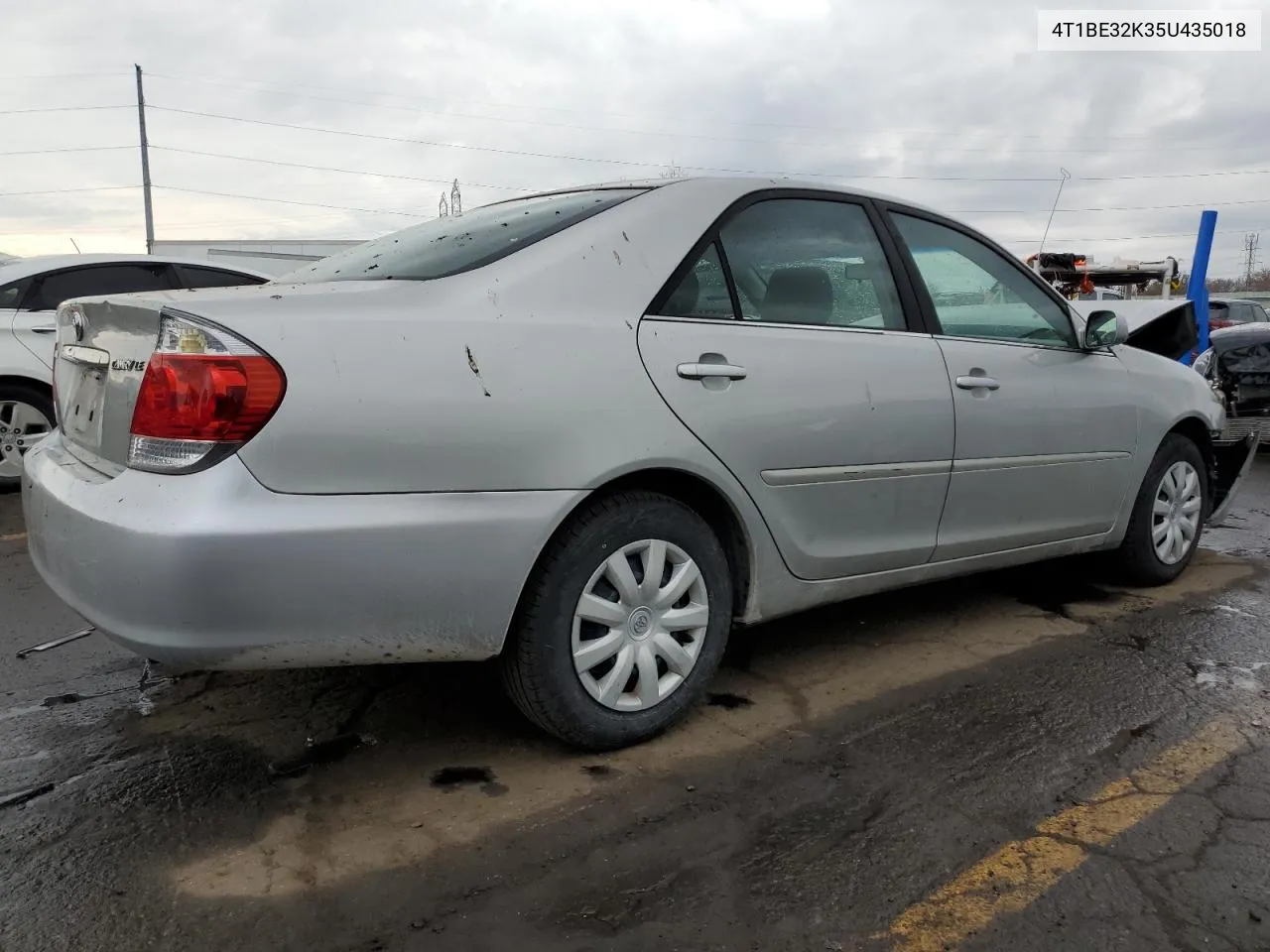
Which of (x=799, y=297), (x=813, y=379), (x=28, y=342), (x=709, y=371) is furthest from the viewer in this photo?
(x=28, y=342)

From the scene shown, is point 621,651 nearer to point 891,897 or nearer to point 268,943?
point 891,897

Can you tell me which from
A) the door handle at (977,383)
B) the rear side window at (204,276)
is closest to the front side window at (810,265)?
the door handle at (977,383)

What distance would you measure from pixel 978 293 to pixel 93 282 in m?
5.81

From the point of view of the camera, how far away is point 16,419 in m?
6.33

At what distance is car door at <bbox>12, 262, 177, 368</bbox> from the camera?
249 inches

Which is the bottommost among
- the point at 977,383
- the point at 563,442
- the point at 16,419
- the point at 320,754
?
the point at 320,754

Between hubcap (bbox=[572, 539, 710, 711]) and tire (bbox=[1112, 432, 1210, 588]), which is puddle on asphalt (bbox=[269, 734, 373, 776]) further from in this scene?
tire (bbox=[1112, 432, 1210, 588])

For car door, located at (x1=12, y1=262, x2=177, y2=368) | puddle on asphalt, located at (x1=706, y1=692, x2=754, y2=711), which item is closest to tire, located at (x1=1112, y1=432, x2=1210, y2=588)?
puddle on asphalt, located at (x1=706, y1=692, x2=754, y2=711)

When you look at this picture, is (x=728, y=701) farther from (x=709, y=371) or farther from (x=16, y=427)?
(x=16, y=427)

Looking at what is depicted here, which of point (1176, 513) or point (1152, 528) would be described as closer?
point (1152, 528)

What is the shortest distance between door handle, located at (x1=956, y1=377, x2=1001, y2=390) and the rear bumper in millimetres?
1599

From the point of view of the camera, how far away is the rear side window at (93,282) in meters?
6.41

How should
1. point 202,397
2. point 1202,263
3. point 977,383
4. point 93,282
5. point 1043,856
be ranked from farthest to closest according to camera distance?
point 1202,263 < point 93,282 < point 977,383 < point 1043,856 < point 202,397

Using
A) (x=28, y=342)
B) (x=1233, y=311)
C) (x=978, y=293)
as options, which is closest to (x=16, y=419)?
(x=28, y=342)
